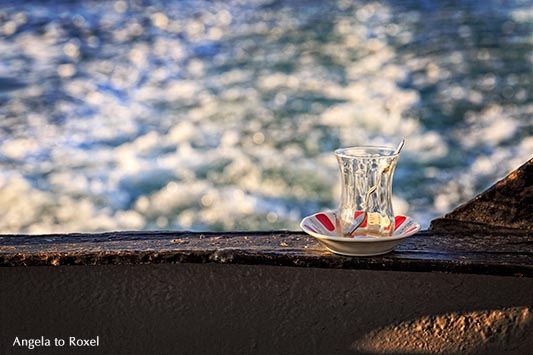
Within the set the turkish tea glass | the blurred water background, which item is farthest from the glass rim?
the blurred water background

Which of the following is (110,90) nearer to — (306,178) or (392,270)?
(306,178)

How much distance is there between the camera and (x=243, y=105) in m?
5.04

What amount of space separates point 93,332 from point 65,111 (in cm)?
385

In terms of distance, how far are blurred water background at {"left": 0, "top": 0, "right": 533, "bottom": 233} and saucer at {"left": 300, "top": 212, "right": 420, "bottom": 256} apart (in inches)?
106

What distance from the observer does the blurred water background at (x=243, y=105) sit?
418 cm

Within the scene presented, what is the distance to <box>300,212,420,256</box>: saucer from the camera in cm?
112

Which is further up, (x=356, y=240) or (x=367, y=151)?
(x=367, y=151)

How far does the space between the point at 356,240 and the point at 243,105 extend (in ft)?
13.0

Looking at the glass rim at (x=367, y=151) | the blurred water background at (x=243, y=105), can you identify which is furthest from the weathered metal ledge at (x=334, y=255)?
the blurred water background at (x=243, y=105)

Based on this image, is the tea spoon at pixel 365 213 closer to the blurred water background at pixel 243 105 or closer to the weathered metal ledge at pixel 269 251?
the weathered metal ledge at pixel 269 251

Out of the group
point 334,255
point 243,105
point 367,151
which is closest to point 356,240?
point 334,255

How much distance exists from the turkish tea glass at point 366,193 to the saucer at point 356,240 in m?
0.02

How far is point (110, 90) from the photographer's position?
543 centimetres

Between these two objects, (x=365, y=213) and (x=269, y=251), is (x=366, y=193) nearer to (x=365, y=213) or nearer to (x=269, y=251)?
(x=365, y=213)
